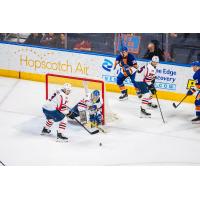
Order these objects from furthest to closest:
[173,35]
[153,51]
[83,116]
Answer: [83,116]
[153,51]
[173,35]

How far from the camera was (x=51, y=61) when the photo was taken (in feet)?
21.4

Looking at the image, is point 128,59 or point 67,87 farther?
point 128,59

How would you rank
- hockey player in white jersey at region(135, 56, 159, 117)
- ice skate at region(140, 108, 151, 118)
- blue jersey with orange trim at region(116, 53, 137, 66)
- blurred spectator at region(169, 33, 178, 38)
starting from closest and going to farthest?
1. blurred spectator at region(169, 33, 178, 38)
2. blue jersey with orange trim at region(116, 53, 137, 66)
3. hockey player in white jersey at region(135, 56, 159, 117)
4. ice skate at region(140, 108, 151, 118)

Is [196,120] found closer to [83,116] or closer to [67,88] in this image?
[83,116]

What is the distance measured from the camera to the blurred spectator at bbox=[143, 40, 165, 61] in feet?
21.0

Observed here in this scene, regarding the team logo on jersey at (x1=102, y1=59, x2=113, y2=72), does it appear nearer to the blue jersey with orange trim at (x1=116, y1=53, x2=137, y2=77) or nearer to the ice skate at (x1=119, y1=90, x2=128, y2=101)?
the blue jersey with orange trim at (x1=116, y1=53, x2=137, y2=77)

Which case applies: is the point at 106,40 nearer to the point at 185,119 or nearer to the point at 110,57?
the point at 110,57

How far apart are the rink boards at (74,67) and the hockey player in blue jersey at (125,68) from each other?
0.04 meters

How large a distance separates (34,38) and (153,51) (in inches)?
39.1

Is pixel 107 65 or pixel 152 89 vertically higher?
pixel 107 65

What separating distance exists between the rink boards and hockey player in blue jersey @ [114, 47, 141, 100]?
42 mm

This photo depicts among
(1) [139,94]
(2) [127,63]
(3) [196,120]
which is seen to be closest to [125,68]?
(2) [127,63]

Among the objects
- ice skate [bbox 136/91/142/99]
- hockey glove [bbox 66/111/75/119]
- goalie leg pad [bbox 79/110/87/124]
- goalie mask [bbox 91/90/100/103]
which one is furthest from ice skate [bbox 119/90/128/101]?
hockey glove [bbox 66/111/75/119]

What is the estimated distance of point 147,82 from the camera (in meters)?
6.67
